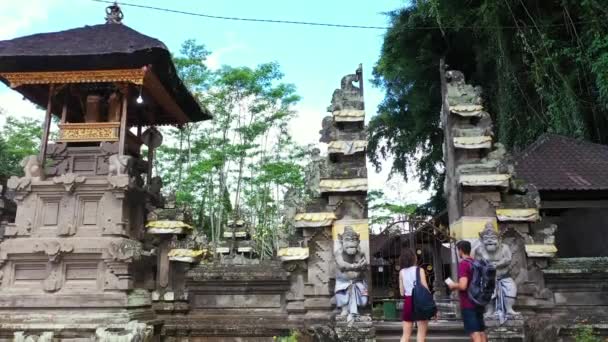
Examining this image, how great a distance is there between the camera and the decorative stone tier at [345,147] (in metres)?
7.27

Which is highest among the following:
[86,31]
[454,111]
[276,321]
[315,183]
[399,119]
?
[399,119]

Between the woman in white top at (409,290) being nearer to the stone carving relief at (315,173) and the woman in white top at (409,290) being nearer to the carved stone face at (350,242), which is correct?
the carved stone face at (350,242)

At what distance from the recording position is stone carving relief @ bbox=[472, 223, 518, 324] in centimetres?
656

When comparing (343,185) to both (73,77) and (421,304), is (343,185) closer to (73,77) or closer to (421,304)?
(421,304)

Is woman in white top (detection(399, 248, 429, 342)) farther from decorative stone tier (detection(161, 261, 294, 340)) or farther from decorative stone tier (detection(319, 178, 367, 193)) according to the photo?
decorative stone tier (detection(161, 261, 294, 340))

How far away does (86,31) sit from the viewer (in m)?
7.95

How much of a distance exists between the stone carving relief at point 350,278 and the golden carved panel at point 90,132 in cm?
413

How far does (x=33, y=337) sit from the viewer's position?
654 cm

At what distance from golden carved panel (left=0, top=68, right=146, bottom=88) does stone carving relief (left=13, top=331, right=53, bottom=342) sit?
384 cm

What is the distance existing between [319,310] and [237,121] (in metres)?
17.2

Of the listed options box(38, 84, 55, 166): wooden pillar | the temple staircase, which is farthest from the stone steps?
box(38, 84, 55, 166): wooden pillar

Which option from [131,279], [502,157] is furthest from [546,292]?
[131,279]

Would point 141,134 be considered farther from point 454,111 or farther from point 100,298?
point 454,111

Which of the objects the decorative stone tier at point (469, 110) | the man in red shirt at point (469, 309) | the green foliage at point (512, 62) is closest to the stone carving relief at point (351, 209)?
the man in red shirt at point (469, 309)
